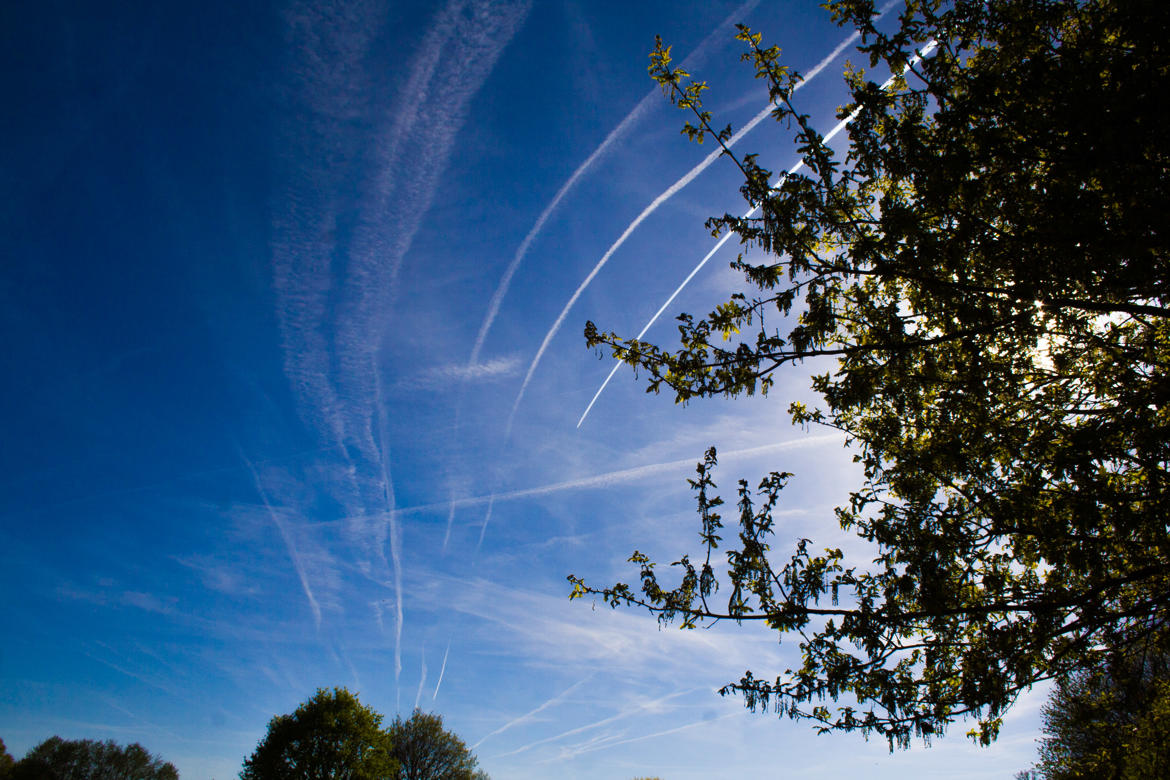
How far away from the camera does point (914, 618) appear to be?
14.1 feet

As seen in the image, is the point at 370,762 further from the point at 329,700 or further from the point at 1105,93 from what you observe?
the point at 1105,93

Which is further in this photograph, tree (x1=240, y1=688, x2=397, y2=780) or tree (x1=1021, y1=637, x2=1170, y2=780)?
tree (x1=240, y1=688, x2=397, y2=780)

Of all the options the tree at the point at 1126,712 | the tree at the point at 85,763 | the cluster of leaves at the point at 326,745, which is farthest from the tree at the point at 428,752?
the tree at the point at 85,763

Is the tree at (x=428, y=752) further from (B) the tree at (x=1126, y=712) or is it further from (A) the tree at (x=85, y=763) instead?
(A) the tree at (x=85, y=763)

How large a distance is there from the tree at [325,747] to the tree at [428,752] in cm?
541

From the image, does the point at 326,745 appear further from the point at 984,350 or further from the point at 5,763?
the point at 5,763

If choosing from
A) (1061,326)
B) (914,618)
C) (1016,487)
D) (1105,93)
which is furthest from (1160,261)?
(914,618)

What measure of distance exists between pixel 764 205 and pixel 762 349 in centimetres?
149

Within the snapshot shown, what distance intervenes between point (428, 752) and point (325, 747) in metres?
9.24

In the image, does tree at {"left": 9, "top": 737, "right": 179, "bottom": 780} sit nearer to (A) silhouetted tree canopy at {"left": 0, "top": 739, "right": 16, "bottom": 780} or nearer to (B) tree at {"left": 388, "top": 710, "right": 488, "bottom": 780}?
(A) silhouetted tree canopy at {"left": 0, "top": 739, "right": 16, "bottom": 780}

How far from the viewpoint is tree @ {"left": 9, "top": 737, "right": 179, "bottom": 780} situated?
55.9 m

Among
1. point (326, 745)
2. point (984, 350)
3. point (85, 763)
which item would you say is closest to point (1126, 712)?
point (984, 350)

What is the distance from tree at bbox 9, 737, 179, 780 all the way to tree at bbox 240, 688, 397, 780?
4724 cm

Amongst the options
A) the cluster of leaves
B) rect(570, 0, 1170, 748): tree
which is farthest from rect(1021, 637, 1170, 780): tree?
the cluster of leaves
